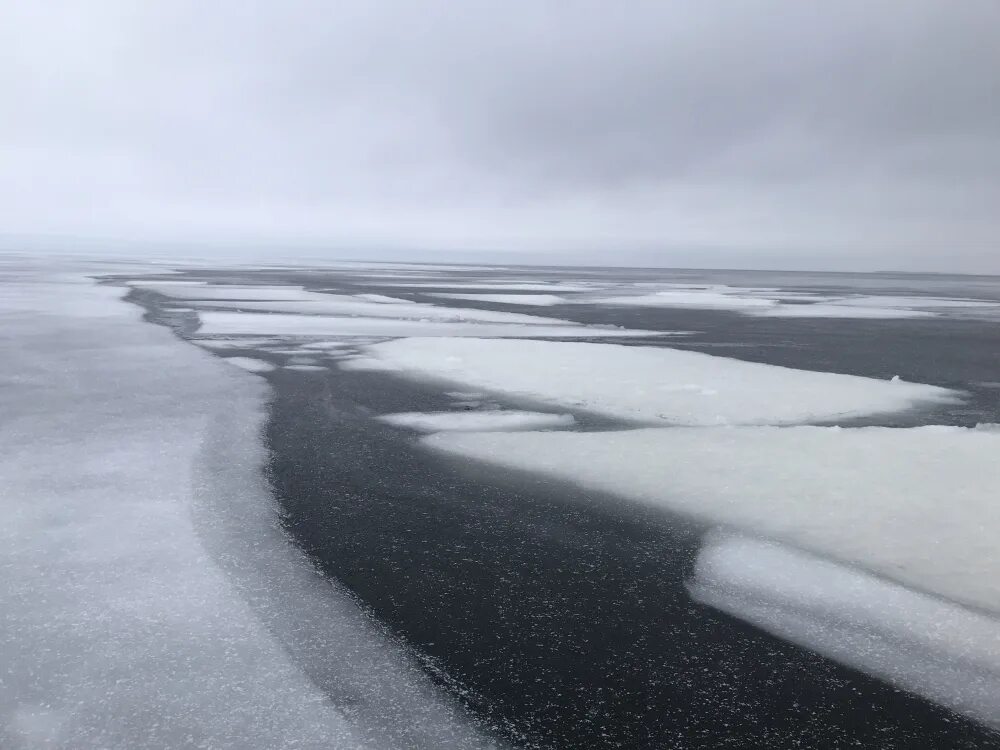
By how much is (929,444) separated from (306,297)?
14931 millimetres

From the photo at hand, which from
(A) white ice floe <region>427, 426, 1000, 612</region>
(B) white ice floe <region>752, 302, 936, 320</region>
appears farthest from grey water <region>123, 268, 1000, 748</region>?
(B) white ice floe <region>752, 302, 936, 320</region>

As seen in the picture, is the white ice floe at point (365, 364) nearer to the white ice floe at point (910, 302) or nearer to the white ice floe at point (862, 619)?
the white ice floe at point (862, 619)

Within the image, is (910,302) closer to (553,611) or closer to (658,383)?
(658,383)

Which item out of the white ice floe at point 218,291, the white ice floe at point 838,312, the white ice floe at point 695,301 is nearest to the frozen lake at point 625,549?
the white ice floe at point 838,312

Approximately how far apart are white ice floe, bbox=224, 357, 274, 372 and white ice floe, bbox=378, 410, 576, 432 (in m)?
2.58

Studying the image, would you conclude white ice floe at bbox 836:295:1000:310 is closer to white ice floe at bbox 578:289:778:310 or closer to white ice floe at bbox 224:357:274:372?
white ice floe at bbox 578:289:778:310

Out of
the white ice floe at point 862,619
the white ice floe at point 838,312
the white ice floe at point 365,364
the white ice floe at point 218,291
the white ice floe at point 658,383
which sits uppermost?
the white ice floe at point 658,383

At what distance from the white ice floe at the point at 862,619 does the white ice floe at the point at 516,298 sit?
14.8 metres

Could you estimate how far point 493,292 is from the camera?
22.8 m

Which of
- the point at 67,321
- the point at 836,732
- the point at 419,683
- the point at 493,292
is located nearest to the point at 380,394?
the point at 419,683

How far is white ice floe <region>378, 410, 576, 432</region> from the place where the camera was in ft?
19.5

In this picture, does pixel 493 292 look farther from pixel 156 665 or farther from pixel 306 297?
pixel 156 665

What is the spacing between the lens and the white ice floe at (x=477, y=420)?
593 cm

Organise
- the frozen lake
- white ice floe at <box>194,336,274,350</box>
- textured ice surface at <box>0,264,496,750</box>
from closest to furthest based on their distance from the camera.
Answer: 1. textured ice surface at <box>0,264,496,750</box>
2. the frozen lake
3. white ice floe at <box>194,336,274,350</box>
